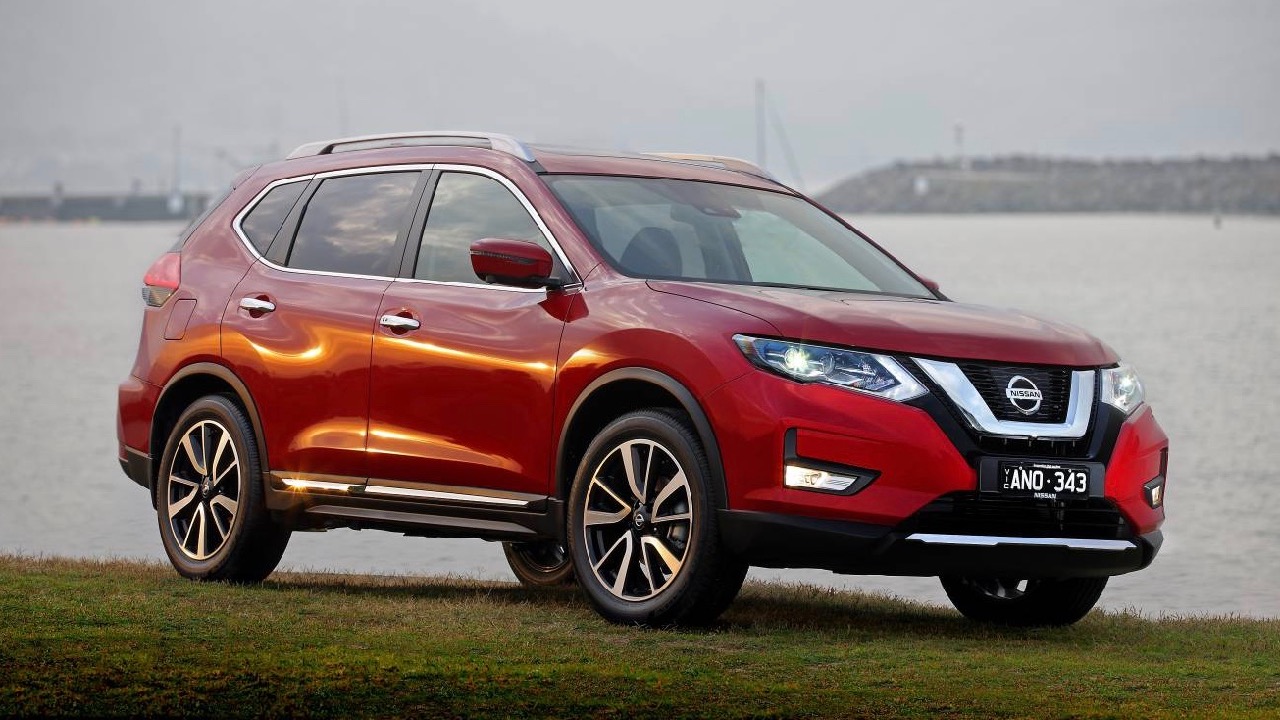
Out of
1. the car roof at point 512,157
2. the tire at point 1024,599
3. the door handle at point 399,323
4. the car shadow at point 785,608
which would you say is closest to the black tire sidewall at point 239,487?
the car shadow at point 785,608

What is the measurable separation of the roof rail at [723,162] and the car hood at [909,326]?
1652 millimetres

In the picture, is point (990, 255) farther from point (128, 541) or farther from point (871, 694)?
point (871, 694)

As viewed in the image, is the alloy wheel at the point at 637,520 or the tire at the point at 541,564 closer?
the alloy wheel at the point at 637,520

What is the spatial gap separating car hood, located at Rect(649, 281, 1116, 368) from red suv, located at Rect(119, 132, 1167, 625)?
15 mm

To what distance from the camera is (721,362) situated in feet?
23.9

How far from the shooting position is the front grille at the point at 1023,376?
7273 millimetres

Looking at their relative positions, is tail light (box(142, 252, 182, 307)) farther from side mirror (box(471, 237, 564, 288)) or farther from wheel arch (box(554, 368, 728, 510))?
wheel arch (box(554, 368, 728, 510))

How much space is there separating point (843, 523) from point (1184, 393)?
48.9 metres

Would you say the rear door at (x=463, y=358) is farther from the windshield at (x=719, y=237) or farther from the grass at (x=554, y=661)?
the grass at (x=554, y=661)

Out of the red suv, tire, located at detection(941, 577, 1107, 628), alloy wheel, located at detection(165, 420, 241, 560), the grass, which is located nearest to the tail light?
the red suv

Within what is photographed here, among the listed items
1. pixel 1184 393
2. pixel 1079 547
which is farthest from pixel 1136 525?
pixel 1184 393

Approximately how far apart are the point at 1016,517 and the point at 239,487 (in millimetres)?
3659

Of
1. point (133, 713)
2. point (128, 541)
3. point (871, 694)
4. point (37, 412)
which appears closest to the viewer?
point (133, 713)

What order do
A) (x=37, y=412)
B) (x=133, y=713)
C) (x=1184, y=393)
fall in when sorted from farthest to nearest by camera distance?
(x=1184, y=393) < (x=37, y=412) < (x=133, y=713)
